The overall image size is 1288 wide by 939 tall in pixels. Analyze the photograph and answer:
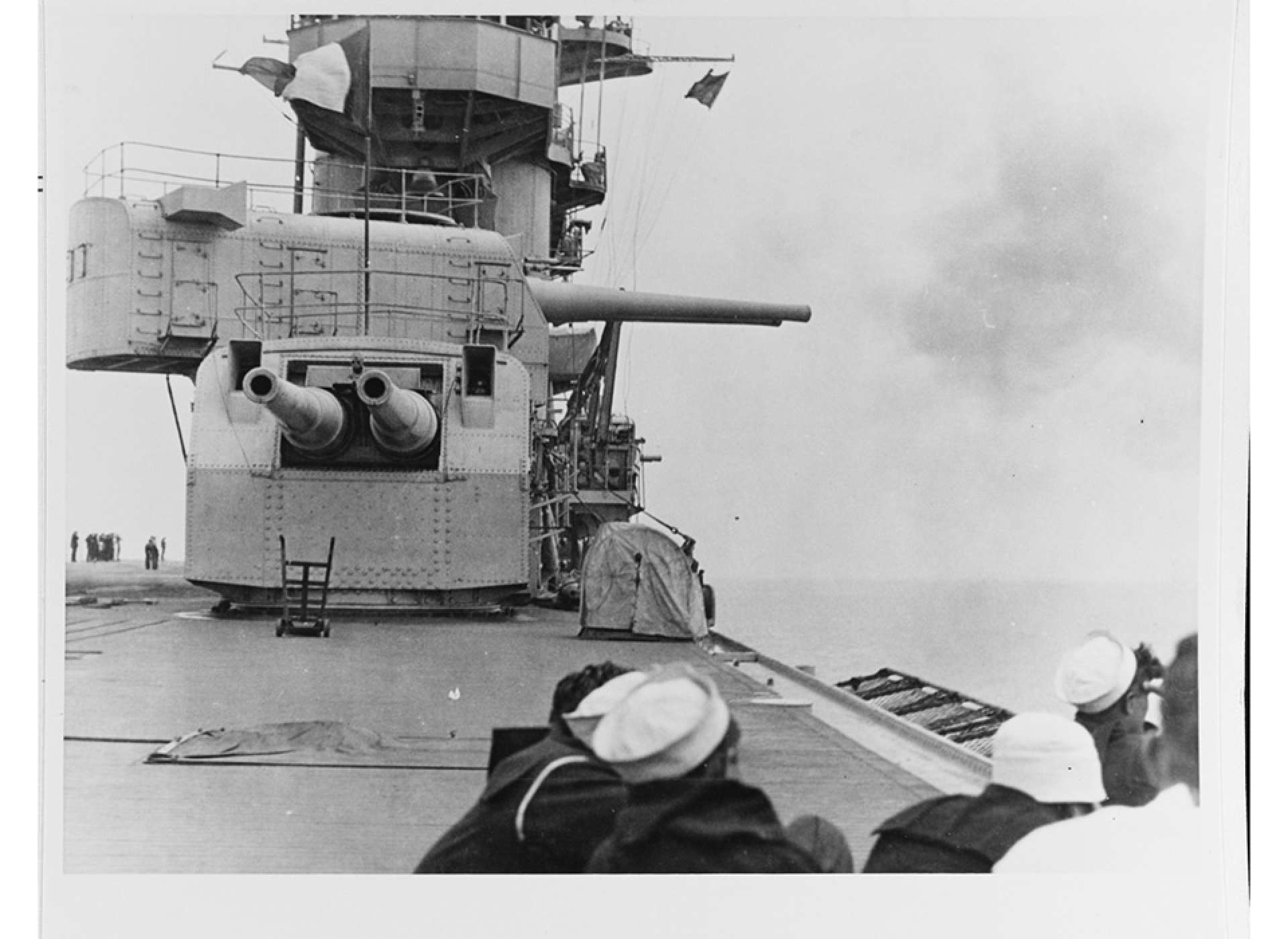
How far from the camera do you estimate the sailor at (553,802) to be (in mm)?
3789

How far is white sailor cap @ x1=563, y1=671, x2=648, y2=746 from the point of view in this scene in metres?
3.78

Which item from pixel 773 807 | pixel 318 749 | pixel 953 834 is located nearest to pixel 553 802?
pixel 773 807

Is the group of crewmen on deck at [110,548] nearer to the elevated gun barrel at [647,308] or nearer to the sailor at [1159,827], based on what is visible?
the elevated gun barrel at [647,308]

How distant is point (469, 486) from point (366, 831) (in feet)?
9.16

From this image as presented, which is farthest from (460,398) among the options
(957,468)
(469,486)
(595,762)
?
(595,762)

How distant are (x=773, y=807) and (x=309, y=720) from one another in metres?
1.95

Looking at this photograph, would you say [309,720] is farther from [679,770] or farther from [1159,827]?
[1159,827]

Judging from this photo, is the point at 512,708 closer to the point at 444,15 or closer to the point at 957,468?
the point at 957,468

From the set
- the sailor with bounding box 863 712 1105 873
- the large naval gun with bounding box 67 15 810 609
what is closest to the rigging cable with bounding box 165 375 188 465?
the large naval gun with bounding box 67 15 810 609

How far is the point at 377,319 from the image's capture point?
836cm

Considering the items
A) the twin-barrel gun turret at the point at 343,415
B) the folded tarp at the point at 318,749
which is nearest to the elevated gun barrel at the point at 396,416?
the twin-barrel gun turret at the point at 343,415

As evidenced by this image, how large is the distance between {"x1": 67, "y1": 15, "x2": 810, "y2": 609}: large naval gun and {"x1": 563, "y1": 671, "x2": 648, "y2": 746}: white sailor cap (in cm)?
258

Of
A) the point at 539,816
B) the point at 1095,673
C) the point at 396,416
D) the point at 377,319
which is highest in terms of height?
the point at 377,319

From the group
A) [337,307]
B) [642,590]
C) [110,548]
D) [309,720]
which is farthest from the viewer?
[337,307]
